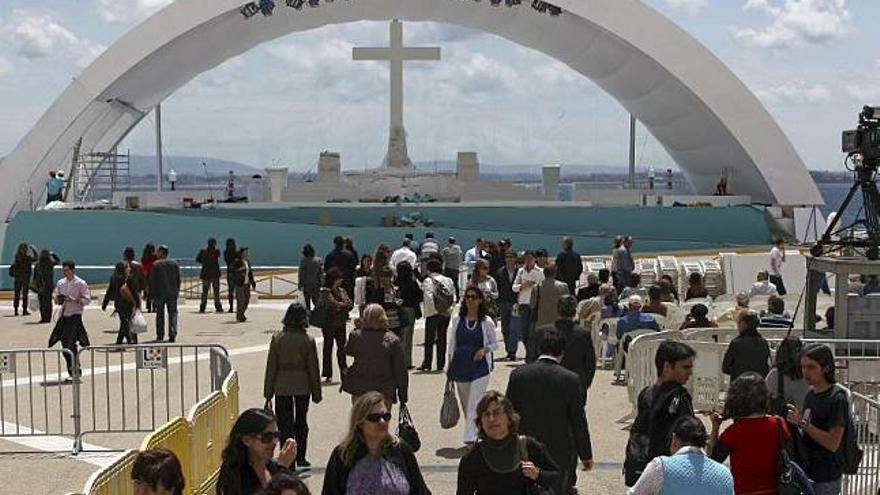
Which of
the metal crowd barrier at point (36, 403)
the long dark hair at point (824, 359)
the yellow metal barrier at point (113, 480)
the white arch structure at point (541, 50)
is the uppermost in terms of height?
the white arch structure at point (541, 50)

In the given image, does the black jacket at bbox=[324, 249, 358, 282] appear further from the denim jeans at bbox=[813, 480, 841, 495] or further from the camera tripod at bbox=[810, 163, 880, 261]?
the denim jeans at bbox=[813, 480, 841, 495]

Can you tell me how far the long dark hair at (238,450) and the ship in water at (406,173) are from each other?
75.7ft

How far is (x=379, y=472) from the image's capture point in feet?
17.7

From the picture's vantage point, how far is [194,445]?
7516 millimetres

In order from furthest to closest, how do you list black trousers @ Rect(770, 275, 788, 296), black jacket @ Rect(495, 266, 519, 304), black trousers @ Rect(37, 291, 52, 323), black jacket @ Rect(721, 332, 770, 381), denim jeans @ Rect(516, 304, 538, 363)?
black trousers @ Rect(770, 275, 788, 296), black trousers @ Rect(37, 291, 52, 323), black jacket @ Rect(495, 266, 519, 304), denim jeans @ Rect(516, 304, 538, 363), black jacket @ Rect(721, 332, 770, 381)

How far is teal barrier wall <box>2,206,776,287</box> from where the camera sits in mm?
29094

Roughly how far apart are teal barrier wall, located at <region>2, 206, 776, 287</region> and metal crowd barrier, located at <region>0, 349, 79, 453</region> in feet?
46.3

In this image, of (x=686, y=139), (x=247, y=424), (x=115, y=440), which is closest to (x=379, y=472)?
(x=247, y=424)

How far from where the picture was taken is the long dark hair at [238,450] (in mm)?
5371

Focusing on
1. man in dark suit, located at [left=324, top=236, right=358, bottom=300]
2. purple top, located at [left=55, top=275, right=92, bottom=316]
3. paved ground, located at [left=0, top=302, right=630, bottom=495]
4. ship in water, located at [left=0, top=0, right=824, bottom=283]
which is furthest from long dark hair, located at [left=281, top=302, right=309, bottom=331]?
ship in water, located at [left=0, top=0, right=824, bottom=283]

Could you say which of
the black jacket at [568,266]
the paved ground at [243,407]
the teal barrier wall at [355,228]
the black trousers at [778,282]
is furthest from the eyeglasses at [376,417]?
the teal barrier wall at [355,228]

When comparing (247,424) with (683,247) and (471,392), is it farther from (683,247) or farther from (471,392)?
(683,247)

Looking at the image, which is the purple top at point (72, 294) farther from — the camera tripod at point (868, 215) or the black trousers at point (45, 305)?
the camera tripod at point (868, 215)

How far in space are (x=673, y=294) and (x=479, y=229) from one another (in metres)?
14.0
